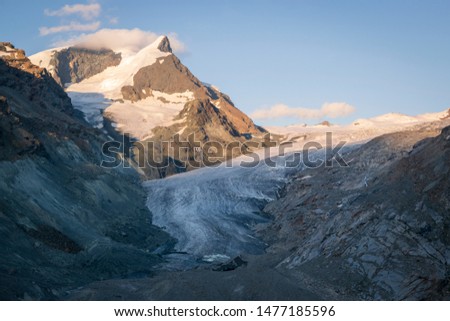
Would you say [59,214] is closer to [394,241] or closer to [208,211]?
[208,211]

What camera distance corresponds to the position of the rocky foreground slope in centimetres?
2617

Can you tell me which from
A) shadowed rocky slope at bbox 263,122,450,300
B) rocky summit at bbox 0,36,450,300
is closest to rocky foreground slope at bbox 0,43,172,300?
rocky summit at bbox 0,36,450,300

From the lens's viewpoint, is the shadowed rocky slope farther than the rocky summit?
No

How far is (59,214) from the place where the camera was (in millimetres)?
34812

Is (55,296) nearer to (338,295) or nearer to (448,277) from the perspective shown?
(338,295)

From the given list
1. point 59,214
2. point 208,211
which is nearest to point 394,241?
point 59,214

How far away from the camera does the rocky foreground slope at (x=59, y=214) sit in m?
26.2

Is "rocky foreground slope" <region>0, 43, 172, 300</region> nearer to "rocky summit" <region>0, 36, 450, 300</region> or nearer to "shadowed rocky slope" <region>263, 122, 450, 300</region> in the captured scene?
"rocky summit" <region>0, 36, 450, 300</region>

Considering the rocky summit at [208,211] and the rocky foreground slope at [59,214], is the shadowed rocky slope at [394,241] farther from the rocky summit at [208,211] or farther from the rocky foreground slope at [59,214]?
the rocky foreground slope at [59,214]

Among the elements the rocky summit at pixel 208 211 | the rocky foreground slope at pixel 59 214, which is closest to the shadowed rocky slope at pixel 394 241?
the rocky summit at pixel 208 211

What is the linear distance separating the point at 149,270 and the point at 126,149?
40.3 metres

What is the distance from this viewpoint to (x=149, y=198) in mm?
53594

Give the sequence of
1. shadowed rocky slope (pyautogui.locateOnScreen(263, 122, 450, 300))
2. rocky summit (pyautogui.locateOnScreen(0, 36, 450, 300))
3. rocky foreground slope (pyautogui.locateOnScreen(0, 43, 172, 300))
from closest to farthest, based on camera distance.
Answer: shadowed rocky slope (pyautogui.locateOnScreen(263, 122, 450, 300))
rocky summit (pyautogui.locateOnScreen(0, 36, 450, 300))
rocky foreground slope (pyautogui.locateOnScreen(0, 43, 172, 300))

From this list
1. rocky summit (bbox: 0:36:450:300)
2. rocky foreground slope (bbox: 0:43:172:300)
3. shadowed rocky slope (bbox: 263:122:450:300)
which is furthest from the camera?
rocky foreground slope (bbox: 0:43:172:300)
